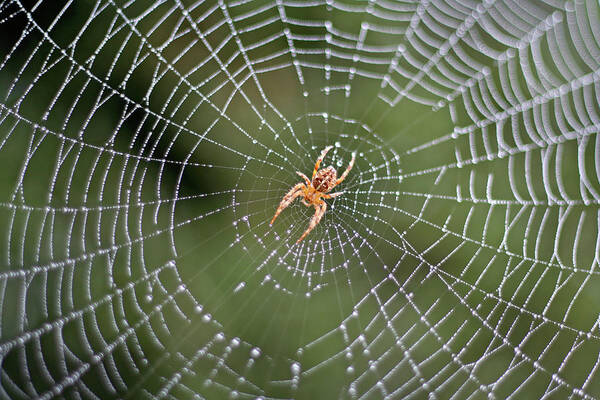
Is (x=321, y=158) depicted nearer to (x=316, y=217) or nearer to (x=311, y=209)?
(x=316, y=217)

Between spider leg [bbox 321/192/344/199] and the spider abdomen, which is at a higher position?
the spider abdomen

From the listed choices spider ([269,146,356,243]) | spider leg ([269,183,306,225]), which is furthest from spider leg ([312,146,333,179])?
spider leg ([269,183,306,225])

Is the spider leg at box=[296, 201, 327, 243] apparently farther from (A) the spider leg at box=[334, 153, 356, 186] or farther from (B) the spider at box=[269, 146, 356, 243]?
(A) the spider leg at box=[334, 153, 356, 186]

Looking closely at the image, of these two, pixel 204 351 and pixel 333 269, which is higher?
pixel 333 269

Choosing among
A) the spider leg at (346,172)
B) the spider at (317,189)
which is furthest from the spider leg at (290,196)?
the spider leg at (346,172)

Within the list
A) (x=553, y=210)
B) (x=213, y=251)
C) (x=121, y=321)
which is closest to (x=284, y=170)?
(x=213, y=251)

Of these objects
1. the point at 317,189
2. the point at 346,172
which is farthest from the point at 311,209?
the point at 346,172

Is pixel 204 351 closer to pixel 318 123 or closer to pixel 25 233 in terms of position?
pixel 25 233
